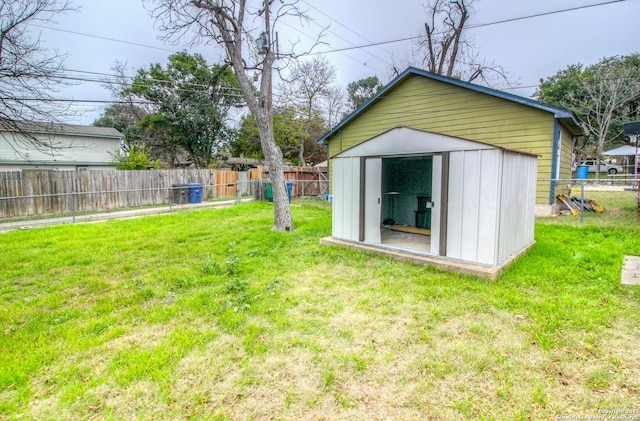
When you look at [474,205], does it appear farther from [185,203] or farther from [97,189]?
[97,189]

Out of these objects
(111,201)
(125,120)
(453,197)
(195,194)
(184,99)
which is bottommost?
(111,201)

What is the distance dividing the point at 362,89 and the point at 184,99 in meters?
20.7

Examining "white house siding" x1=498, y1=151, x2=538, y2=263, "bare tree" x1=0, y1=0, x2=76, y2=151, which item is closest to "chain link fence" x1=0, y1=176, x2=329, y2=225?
"bare tree" x1=0, y1=0, x2=76, y2=151

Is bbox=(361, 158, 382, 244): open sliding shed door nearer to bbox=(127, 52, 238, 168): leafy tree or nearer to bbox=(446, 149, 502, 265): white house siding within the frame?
bbox=(446, 149, 502, 265): white house siding

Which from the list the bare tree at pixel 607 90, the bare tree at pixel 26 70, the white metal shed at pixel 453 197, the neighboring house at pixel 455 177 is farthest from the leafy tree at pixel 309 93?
the white metal shed at pixel 453 197

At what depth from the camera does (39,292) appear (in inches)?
167

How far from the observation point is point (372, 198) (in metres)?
5.67

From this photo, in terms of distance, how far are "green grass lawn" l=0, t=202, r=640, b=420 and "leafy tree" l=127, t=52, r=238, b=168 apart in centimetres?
2075

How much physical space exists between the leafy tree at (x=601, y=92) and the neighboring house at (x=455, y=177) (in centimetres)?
1762

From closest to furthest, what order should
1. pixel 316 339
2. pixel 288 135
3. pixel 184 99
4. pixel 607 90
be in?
pixel 316 339, pixel 607 90, pixel 184 99, pixel 288 135

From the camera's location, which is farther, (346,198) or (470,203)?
(346,198)

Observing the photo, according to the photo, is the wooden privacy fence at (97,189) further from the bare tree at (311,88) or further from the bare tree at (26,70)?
the bare tree at (311,88)

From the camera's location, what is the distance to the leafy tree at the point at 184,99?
2367cm

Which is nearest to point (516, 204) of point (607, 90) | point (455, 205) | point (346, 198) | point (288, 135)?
point (455, 205)
